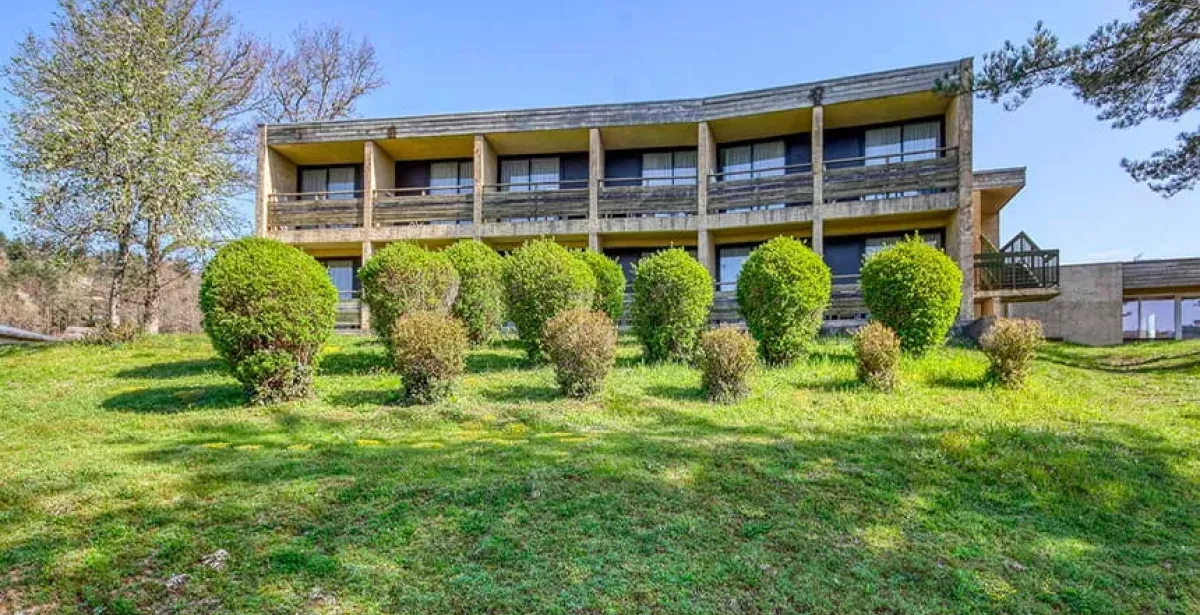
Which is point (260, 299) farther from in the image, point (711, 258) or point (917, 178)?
point (917, 178)

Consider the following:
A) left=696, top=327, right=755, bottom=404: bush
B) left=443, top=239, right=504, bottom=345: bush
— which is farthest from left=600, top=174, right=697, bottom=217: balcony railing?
left=696, top=327, right=755, bottom=404: bush

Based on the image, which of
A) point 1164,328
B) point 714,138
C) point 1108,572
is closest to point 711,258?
point 714,138

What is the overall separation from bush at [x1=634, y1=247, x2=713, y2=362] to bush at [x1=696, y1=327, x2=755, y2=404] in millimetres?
2104

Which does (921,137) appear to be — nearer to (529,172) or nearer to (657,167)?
(657,167)

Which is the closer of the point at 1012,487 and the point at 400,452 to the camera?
the point at 1012,487

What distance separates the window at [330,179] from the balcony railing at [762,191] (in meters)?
13.1

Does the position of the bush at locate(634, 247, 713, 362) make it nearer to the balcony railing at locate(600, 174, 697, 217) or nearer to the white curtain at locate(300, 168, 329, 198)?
the balcony railing at locate(600, 174, 697, 217)

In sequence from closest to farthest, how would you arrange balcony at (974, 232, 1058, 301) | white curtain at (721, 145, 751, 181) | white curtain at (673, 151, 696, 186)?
balcony at (974, 232, 1058, 301) → white curtain at (721, 145, 751, 181) → white curtain at (673, 151, 696, 186)

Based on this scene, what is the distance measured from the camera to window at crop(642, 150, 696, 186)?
830 inches

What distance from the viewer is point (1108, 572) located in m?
4.54

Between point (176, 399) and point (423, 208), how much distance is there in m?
12.5

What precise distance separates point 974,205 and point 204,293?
56.9ft

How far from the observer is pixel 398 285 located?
11.0 m

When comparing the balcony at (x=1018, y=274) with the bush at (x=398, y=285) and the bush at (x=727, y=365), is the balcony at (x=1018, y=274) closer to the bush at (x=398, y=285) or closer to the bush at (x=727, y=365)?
the bush at (x=727, y=365)
